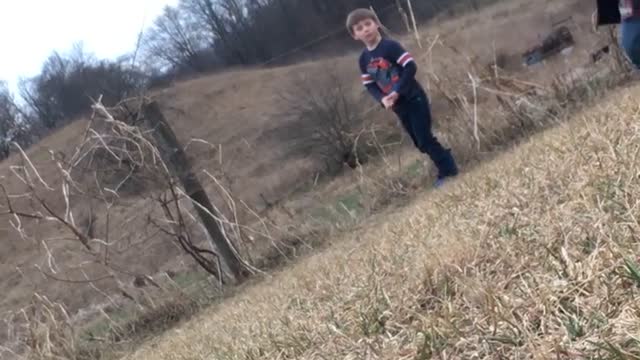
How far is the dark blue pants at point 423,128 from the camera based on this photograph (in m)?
5.95

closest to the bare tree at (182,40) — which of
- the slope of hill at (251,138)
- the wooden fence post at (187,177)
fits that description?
the slope of hill at (251,138)

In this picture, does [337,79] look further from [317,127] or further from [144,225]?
[144,225]

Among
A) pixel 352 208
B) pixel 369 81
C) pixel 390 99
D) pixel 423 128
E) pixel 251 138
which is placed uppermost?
pixel 369 81

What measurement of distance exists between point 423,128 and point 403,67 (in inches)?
20.0

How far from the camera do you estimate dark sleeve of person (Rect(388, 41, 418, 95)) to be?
5.75m

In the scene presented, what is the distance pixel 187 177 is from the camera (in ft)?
25.9

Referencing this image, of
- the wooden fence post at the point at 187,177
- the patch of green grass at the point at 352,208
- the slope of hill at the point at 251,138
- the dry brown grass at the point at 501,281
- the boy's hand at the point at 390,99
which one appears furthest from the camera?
the slope of hill at the point at 251,138

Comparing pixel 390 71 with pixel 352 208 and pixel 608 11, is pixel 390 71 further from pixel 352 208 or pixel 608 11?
pixel 352 208

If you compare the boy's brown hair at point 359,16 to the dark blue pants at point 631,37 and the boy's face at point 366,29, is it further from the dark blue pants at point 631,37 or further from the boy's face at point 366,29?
the dark blue pants at point 631,37

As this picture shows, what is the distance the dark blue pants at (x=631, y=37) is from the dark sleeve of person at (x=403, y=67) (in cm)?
194

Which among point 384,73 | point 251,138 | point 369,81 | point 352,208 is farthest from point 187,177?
point 251,138

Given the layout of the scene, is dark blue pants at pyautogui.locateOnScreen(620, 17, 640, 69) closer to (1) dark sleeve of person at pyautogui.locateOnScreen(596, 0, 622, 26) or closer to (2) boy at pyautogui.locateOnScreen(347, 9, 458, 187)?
(1) dark sleeve of person at pyautogui.locateOnScreen(596, 0, 622, 26)

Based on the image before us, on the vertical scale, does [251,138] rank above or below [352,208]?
below

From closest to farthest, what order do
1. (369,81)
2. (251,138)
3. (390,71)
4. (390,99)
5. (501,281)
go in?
(501,281) < (390,99) < (390,71) < (369,81) < (251,138)
